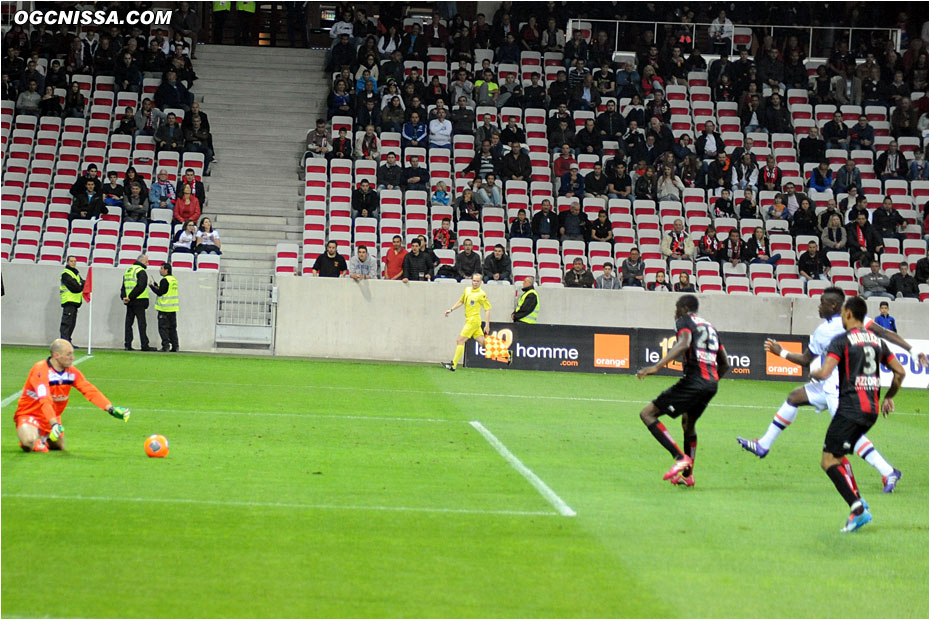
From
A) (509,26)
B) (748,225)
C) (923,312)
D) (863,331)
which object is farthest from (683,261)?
(863,331)

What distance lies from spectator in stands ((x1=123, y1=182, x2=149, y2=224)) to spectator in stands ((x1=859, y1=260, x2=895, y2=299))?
58.9 ft

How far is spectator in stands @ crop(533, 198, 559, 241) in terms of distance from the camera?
28.6 meters

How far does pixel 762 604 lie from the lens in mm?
7207

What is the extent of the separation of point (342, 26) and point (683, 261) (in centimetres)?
1346

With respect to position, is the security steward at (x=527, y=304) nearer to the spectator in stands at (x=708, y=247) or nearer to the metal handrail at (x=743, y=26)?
the spectator in stands at (x=708, y=247)

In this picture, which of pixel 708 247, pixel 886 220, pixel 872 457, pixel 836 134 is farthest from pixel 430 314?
pixel 872 457

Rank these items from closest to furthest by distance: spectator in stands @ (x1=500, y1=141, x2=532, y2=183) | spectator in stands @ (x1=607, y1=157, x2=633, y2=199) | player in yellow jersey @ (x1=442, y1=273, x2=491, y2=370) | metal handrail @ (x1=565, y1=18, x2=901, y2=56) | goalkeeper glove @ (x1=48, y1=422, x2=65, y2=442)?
goalkeeper glove @ (x1=48, y1=422, x2=65, y2=442) → player in yellow jersey @ (x1=442, y1=273, x2=491, y2=370) → spectator in stands @ (x1=500, y1=141, x2=532, y2=183) → spectator in stands @ (x1=607, y1=157, x2=633, y2=199) → metal handrail @ (x1=565, y1=18, x2=901, y2=56)

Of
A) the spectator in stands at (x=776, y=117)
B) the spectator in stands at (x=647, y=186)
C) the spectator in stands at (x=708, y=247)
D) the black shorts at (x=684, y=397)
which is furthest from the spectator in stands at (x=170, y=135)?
the black shorts at (x=684, y=397)

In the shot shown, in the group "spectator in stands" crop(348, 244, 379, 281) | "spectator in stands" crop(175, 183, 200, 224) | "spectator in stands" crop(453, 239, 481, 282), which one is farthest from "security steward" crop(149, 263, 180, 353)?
"spectator in stands" crop(453, 239, 481, 282)

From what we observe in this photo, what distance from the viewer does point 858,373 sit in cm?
956

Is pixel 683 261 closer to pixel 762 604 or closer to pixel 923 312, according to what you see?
pixel 923 312

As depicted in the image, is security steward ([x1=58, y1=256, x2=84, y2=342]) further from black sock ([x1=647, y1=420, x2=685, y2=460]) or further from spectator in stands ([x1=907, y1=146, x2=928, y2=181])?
spectator in stands ([x1=907, y1=146, x2=928, y2=181])

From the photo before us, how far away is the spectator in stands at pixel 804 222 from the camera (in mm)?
29781

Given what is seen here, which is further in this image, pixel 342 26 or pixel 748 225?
pixel 342 26
